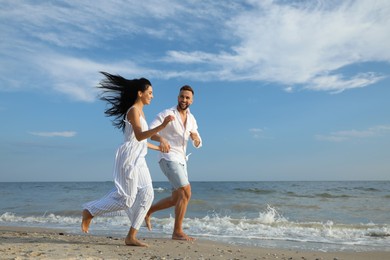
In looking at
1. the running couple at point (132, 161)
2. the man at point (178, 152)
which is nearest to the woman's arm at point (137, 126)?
the running couple at point (132, 161)

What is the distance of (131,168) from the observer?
4730 millimetres

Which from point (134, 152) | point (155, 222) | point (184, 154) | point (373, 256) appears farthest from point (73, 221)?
point (373, 256)

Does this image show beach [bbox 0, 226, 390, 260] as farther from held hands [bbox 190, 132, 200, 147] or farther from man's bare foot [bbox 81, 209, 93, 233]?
held hands [bbox 190, 132, 200, 147]

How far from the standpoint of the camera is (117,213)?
4.86 meters

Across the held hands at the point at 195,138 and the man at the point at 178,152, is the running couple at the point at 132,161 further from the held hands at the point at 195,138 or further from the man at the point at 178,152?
the held hands at the point at 195,138

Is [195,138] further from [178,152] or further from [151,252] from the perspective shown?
[151,252]

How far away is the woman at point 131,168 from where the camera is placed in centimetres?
472

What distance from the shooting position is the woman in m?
4.72

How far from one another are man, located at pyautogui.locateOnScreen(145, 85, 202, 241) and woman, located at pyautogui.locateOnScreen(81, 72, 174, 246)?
74 centimetres

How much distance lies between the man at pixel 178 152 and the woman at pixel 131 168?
29.0 inches

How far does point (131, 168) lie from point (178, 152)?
3.86 feet

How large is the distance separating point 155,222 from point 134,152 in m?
5.33

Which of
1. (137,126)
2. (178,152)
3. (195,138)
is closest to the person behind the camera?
(137,126)

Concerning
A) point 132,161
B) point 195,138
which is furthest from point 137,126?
point 195,138
